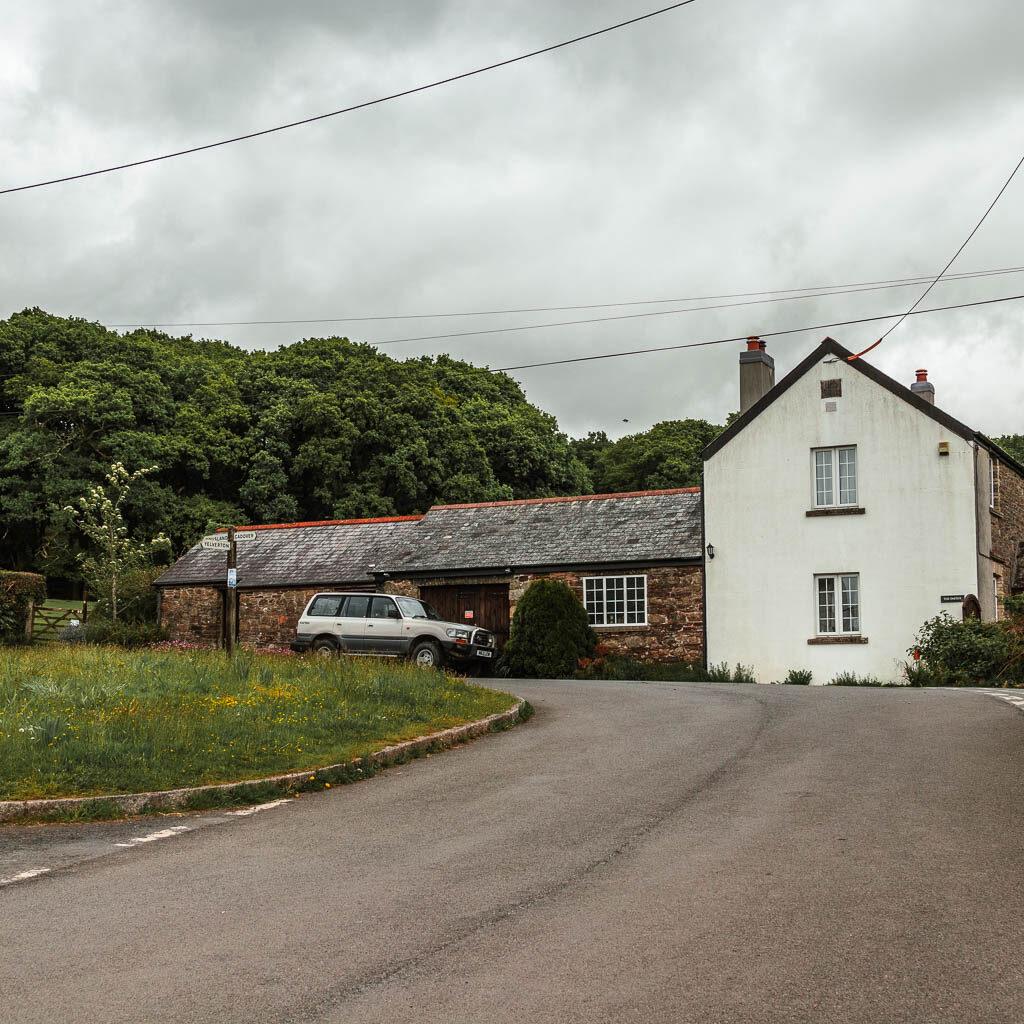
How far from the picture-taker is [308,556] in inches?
1324

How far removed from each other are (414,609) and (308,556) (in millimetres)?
8914

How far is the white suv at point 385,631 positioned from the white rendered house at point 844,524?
22.0 feet

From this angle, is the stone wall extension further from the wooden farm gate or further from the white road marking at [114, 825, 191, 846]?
the wooden farm gate

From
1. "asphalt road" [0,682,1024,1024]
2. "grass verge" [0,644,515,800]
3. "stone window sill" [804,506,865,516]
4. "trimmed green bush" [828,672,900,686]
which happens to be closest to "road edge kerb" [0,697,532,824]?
"grass verge" [0,644,515,800]

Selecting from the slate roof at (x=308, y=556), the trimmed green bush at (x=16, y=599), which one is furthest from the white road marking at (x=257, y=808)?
the slate roof at (x=308, y=556)

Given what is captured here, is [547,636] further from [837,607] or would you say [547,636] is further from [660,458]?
[660,458]

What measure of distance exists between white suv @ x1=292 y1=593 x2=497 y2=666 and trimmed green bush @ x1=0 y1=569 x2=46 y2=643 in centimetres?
677

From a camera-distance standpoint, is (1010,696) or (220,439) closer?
(1010,696)

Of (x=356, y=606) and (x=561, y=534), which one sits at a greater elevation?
(x=561, y=534)

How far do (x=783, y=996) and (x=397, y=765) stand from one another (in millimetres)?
7813

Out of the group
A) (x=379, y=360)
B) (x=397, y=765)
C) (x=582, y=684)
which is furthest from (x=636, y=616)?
(x=379, y=360)

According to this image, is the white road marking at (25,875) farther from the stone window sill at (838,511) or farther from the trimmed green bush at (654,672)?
the stone window sill at (838,511)

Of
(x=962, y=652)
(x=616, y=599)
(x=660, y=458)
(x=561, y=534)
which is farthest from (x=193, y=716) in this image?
(x=660, y=458)

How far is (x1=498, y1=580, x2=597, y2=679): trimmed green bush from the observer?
90.0 feet
